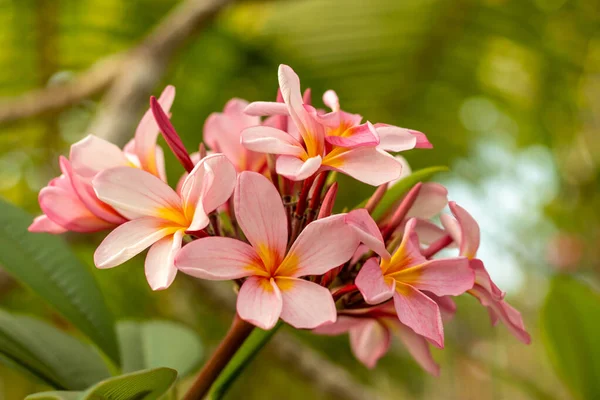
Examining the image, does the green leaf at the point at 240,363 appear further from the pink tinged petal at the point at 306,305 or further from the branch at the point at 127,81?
the branch at the point at 127,81

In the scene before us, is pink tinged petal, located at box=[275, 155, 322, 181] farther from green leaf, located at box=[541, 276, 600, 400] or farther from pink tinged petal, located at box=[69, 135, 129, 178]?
green leaf, located at box=[541, 276, 600, 400]

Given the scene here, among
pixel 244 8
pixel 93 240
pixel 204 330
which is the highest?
pixel 244 8

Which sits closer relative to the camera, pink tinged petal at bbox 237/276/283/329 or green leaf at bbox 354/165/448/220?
pink tinged petal at bbox 237/276/283/329

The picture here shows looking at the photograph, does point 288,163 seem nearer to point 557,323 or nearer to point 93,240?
point 557,323

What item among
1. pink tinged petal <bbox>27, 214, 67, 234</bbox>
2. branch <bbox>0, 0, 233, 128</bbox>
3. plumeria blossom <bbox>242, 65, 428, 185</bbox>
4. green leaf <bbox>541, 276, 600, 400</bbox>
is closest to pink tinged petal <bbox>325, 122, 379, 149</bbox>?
plumeria blossom <bbox>242, 65, 428, 185</bbox>

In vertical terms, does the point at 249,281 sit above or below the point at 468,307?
above

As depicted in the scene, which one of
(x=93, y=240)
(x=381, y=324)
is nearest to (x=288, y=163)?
(x=381, y=324)

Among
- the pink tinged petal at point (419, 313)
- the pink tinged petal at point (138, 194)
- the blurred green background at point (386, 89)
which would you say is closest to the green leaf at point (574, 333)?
the pink tinged petal at point (419, 313)
